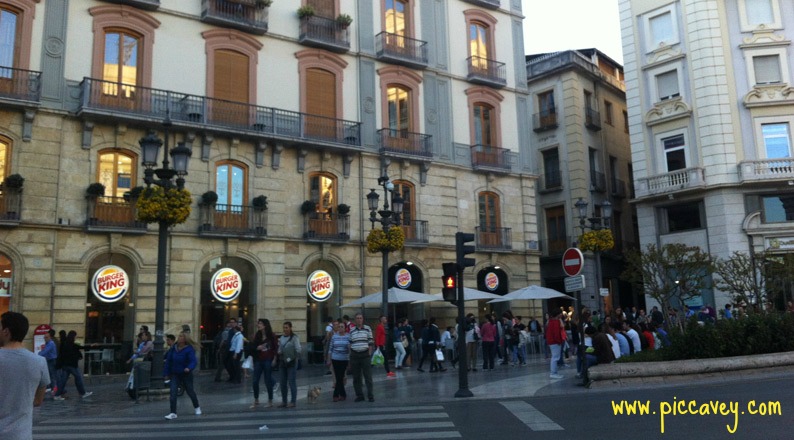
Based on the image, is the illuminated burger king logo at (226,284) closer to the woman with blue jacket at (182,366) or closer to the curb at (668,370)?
the woman with blue jacket at (182,366)

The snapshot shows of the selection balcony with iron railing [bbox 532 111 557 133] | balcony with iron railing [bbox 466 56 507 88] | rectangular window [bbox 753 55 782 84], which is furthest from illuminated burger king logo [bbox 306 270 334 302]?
rectangular window [bbox 753 55 782 84]

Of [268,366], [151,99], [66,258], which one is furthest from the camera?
[151,99]

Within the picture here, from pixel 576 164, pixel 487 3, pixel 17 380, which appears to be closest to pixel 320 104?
pixel 487 3

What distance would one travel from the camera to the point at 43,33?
22266 mm

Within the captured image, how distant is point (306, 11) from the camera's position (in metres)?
27.5

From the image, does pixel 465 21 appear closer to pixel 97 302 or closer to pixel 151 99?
pixel 151 99

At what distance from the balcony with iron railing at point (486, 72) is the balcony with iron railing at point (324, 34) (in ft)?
21.7

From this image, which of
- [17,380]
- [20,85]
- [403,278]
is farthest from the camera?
[403,278]

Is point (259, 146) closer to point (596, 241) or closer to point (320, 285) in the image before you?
point (320, 285)

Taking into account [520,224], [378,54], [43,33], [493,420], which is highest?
[378,54]

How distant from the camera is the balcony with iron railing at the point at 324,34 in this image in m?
27.7

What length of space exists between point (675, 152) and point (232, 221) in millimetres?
21872

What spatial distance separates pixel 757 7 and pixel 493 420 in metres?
30.5

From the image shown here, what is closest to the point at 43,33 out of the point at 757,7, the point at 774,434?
the point at 774,434
